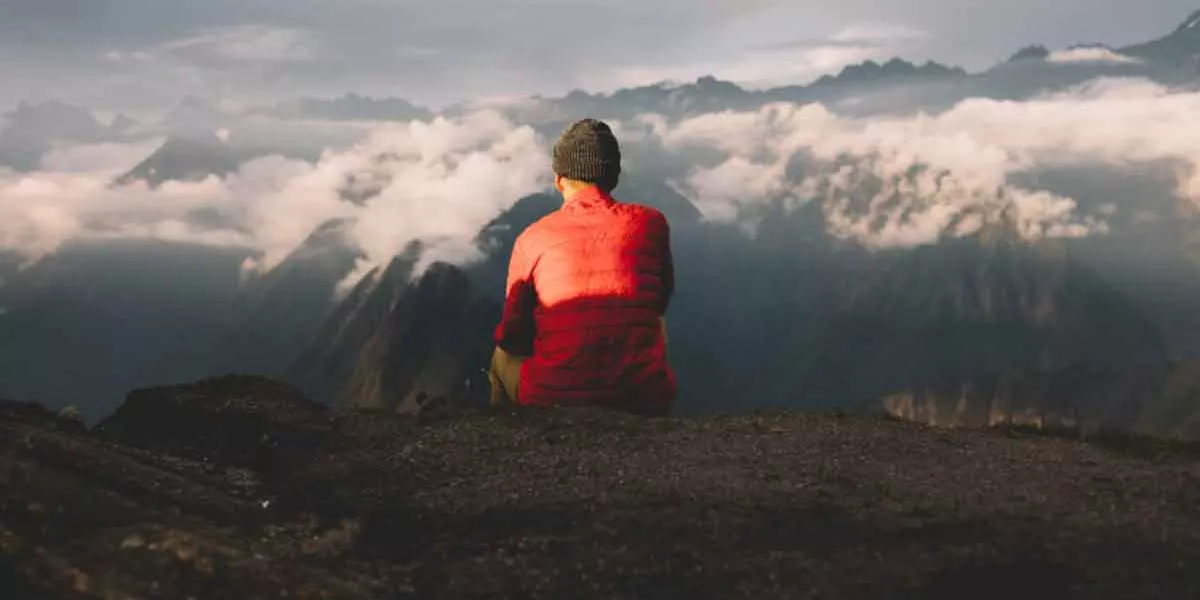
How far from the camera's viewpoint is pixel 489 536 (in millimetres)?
10141

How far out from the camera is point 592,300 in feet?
47.3

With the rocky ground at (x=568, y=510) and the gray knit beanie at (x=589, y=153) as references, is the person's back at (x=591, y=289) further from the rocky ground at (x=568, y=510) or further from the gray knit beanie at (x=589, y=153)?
the rocky ground at (x=568, y=510)

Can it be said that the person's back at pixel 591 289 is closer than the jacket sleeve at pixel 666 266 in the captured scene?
Yes

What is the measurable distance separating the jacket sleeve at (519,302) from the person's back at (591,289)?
0.05ft

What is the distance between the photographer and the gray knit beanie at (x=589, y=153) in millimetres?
14695

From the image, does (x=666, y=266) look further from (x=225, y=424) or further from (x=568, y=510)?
(x=225, y=424)

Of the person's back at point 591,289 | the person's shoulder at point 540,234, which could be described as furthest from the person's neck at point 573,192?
the person's shoulder at point 540,234

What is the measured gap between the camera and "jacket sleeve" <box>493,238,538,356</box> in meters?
14.8

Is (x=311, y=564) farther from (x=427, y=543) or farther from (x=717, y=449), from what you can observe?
(x=717, y=449)

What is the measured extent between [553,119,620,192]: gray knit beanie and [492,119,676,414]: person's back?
0.01m

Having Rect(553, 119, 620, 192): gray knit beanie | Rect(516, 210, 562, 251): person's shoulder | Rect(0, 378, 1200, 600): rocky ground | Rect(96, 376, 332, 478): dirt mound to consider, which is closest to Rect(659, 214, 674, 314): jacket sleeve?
Rect(553, 119, 620, 192): gray knit beanie

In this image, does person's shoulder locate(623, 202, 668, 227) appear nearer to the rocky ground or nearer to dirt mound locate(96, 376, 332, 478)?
the rocky ground

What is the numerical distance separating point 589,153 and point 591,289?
6.25 feet

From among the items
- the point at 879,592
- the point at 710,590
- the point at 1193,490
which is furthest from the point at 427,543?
the point at 1193,490
